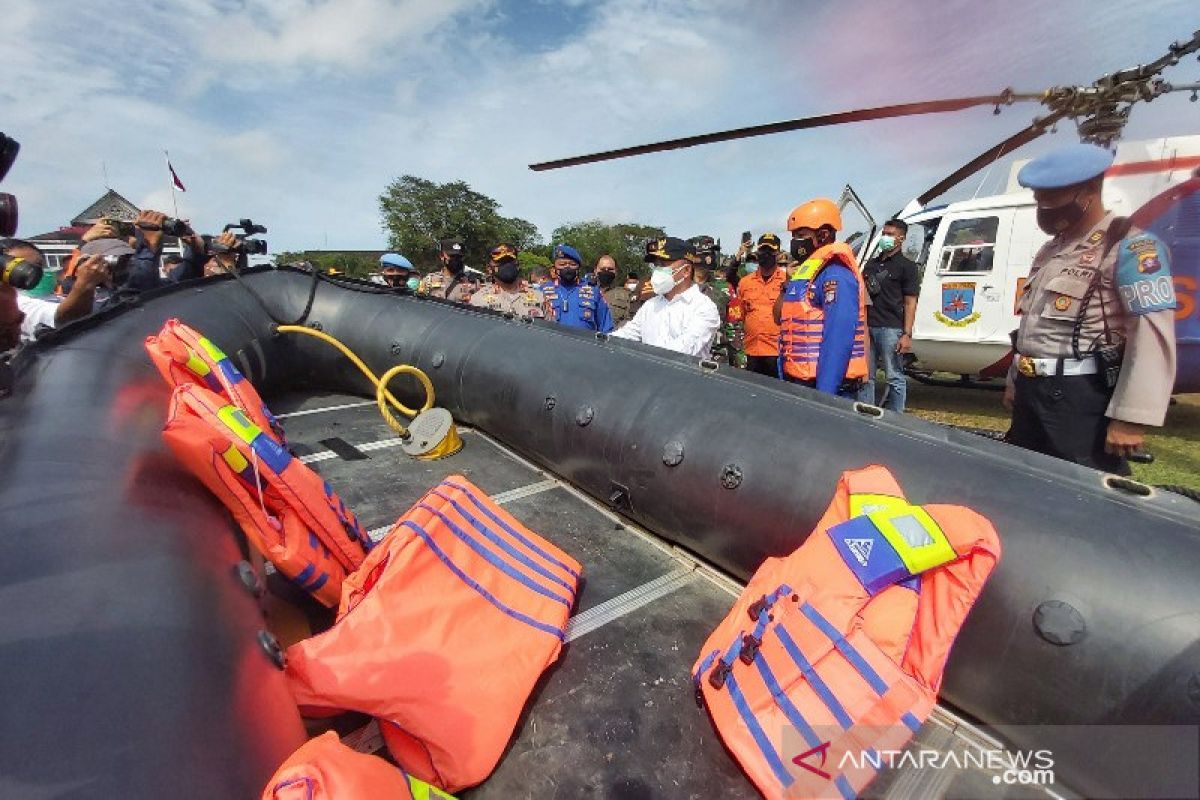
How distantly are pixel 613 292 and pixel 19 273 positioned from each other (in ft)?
22.1

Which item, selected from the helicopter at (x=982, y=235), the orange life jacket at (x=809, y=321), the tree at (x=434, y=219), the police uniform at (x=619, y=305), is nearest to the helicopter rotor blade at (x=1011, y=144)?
the helicopter at (x=982, y=235)

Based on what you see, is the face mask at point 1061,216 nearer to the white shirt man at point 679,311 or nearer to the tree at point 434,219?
the white shirt man at point 679,311

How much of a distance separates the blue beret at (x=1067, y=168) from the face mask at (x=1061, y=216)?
0.10 metres

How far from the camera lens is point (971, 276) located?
6145mm

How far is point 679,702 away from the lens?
5.05 feet

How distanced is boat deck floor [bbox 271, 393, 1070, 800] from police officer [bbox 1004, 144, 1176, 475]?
3.84ft

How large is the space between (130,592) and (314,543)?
569 mm

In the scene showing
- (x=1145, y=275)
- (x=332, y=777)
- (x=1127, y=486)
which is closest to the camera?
(x=332, y=777)

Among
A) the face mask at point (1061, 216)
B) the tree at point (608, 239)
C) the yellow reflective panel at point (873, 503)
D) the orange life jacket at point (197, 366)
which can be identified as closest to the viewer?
the yellow reflective panel at point (873, 503)

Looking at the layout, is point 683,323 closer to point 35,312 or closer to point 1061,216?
point 1061,216

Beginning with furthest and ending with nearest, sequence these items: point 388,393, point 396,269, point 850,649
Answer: point 396,269, point 388,393, point 850,649

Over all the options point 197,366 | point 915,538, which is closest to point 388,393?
point 197,366

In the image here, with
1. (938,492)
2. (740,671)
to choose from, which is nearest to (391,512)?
(740,671)

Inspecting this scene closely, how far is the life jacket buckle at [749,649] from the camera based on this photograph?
1.34 meters
